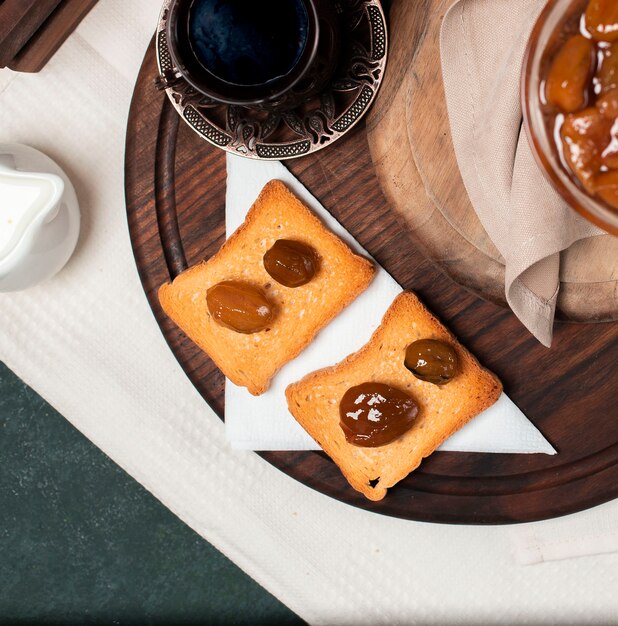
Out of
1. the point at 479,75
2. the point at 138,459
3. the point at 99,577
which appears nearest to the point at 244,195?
the point at 479,75

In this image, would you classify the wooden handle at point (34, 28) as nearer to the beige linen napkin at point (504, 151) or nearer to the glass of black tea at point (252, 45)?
the glass of black tea at point (252, 45)

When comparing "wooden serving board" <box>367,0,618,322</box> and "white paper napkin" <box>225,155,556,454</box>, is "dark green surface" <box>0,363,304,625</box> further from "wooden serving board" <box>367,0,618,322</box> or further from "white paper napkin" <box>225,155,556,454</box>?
A: "wooden serving board" <box>367,0,618,322</box>

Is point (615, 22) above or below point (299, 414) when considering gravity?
above

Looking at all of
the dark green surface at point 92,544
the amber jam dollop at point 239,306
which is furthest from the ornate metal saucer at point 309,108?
the dark green surface at point 92,544

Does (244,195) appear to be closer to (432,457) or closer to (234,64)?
(234,64)

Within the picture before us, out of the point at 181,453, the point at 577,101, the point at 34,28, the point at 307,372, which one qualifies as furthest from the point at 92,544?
the point at 577,101

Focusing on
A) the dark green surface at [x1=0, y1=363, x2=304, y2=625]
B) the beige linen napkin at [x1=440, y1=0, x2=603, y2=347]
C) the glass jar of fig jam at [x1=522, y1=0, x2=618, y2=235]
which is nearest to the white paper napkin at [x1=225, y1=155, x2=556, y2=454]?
the beige linen napkin at [x1=440, y1=0, x2=603, y2=347]

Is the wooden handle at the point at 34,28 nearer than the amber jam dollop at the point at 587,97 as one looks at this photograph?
No

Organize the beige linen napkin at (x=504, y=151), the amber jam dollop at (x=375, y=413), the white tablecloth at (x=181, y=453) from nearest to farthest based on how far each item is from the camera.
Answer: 1. the beige linen napkin at (x=504, y=151)
2. the amber jam dollop at (x=375, y=413)
3. the white tablecloth at (x=181, y=453)
